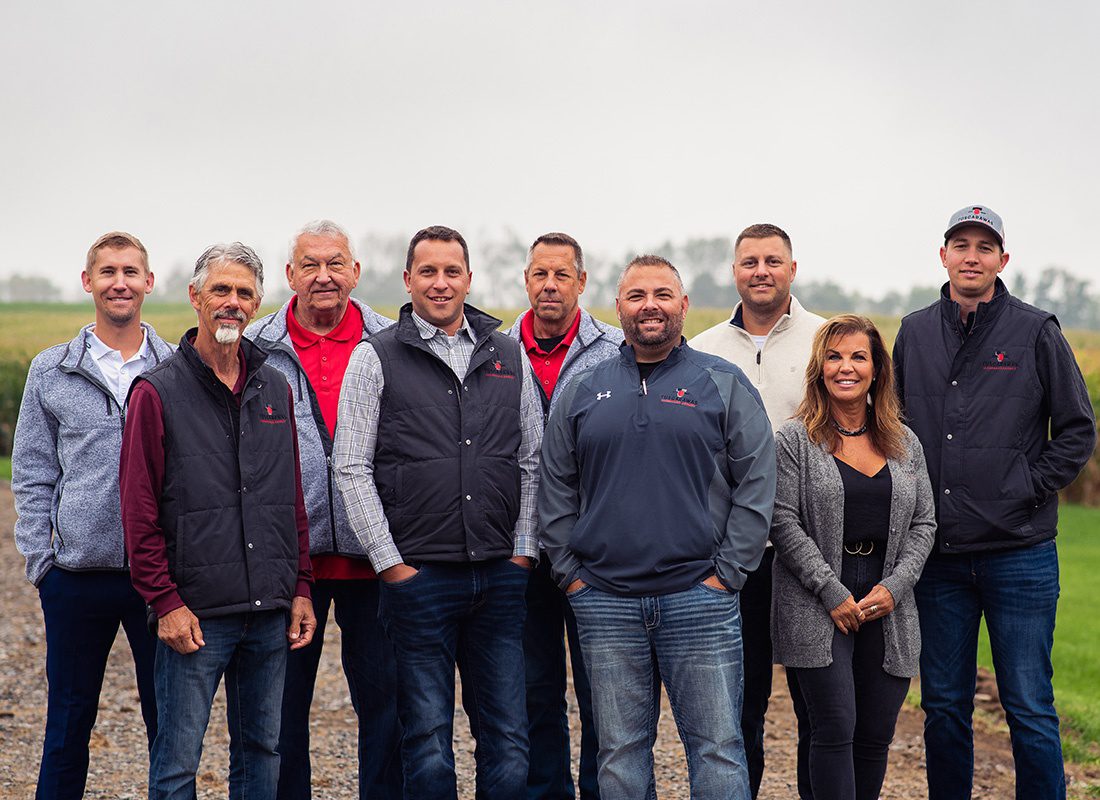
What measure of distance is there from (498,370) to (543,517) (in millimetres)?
658

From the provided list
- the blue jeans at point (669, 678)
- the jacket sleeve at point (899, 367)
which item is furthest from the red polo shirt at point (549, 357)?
the jacket sleeve at point (899, 367)

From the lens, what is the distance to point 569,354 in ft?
17.7

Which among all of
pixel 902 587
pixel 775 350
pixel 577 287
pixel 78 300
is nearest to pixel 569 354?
pixel 577 287

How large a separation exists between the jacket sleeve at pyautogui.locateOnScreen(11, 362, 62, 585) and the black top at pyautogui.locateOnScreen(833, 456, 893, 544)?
330 cm

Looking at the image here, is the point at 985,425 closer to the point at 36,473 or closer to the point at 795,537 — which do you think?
the point at 795,537

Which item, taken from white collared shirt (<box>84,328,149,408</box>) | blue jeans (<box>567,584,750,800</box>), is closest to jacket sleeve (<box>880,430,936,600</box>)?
blue jeans (<box>567,584,750,800</box>)

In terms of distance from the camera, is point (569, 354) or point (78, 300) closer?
point (569, 354)

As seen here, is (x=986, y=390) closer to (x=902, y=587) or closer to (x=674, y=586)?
(x=902, y=587)

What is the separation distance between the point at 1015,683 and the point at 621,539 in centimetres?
200

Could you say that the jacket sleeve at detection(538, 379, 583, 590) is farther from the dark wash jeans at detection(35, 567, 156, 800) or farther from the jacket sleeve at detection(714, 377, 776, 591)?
the dark wash jeans at detection(35, 567, 156, 800)

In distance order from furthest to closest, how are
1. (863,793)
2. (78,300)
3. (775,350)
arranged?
(78,300) → (775,350) → (863,793)

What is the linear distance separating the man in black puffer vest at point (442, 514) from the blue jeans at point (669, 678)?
0.42 meters

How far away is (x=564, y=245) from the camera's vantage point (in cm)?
554

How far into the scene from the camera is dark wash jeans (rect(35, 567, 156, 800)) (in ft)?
15.4
